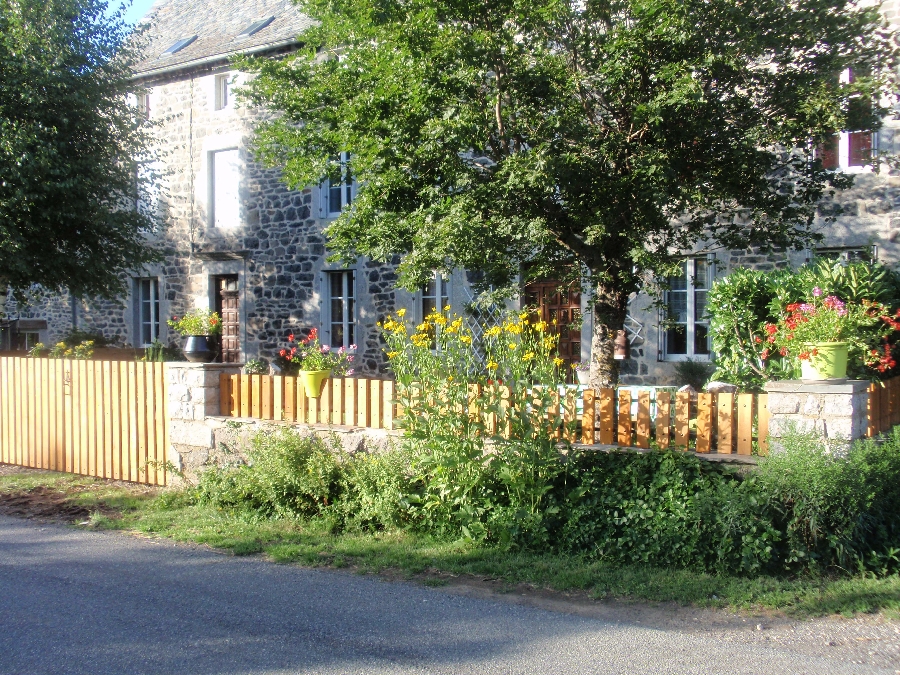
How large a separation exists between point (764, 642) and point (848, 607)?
778mm

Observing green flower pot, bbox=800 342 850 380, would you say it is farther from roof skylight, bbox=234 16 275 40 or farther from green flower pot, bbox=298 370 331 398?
roof skylight, bbox=234 16 275 40

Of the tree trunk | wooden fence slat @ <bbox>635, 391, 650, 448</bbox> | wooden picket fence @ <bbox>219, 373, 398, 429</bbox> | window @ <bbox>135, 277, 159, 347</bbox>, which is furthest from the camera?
window @ <bbox>135, 277, 159, 347</bbox>

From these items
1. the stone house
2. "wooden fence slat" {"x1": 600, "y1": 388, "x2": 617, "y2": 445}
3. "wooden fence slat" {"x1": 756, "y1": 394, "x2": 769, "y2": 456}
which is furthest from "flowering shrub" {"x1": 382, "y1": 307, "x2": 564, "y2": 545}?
the stone house

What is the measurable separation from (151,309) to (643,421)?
52.1 feet

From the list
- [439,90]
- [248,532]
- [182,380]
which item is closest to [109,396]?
[182,380]

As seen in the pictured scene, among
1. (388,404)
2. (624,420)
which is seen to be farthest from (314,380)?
(624,420)

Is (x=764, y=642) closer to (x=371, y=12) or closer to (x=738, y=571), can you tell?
(x=738, y=571)

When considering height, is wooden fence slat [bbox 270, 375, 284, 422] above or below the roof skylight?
below

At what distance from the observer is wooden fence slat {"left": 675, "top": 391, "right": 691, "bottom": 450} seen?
646 centimetres

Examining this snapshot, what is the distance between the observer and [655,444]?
648 cm

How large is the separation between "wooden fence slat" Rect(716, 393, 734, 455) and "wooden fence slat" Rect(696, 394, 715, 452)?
2.8 inches

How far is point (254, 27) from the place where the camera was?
18375 millimetres

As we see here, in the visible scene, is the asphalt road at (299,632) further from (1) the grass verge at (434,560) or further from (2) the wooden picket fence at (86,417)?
(2) the wooden picket fence at (86,417)

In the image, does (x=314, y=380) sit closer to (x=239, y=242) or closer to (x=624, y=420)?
(x=624, y=420)
